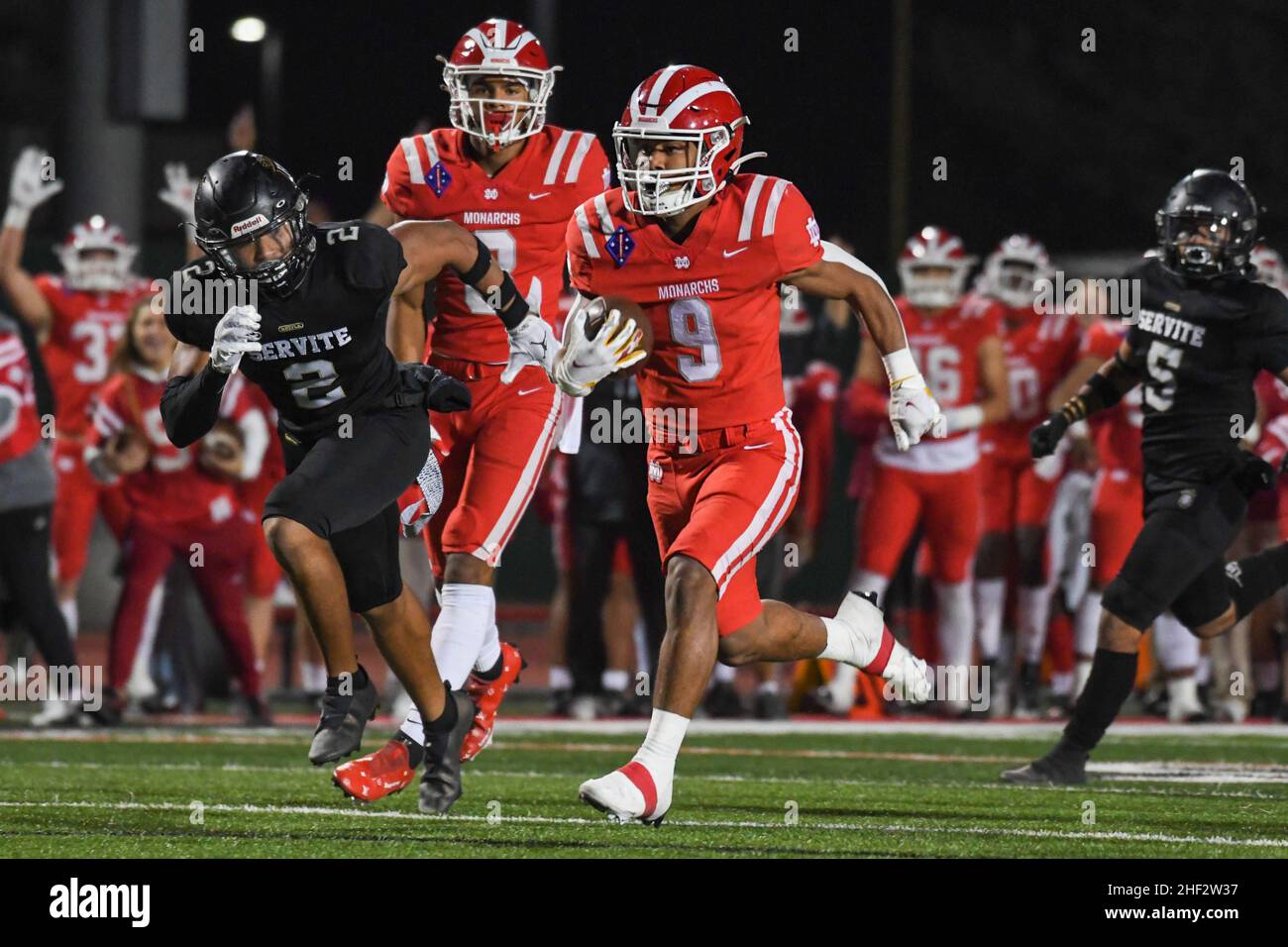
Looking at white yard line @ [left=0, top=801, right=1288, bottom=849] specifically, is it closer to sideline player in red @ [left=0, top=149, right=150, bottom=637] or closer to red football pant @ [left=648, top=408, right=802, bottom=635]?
red football pant @ [left=648, top=408, right=802, bottom=635]

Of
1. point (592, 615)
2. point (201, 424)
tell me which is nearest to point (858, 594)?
point (201, 424)

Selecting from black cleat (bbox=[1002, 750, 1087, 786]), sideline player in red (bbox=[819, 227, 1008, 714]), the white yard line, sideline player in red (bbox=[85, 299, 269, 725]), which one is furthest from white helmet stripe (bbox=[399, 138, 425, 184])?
sideline player in red (bbox=[819, 227, 1008, 714])

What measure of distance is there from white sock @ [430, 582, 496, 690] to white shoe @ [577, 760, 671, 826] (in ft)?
2.86

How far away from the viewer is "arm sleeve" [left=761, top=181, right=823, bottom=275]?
5.98 m

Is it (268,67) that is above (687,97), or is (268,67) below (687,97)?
above

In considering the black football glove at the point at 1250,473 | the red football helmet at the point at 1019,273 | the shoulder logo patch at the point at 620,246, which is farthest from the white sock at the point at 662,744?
the red football helmet at the point at 1019,273

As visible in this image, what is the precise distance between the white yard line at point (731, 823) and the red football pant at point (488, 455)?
79 cm

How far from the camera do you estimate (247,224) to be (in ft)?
18.9

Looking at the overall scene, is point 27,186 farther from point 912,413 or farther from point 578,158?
point 912,413

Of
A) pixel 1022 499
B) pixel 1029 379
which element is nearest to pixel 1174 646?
pixel 1022 499

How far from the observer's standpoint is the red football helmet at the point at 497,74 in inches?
264

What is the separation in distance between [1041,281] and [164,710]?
14.6ft

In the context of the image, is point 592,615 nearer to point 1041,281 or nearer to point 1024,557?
point 1024,557

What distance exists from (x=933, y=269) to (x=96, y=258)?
3.64 metres
